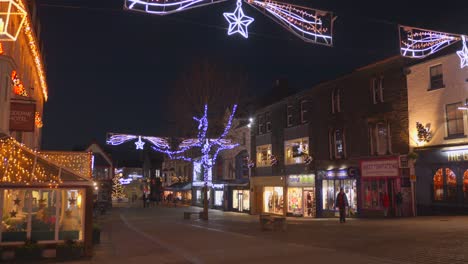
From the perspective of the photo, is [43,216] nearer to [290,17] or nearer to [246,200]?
[290,17]

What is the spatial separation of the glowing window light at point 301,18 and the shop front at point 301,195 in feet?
64.5

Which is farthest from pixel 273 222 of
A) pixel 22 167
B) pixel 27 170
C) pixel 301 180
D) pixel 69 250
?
pixel 301 180

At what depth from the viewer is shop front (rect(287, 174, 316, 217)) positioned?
31.8 metres

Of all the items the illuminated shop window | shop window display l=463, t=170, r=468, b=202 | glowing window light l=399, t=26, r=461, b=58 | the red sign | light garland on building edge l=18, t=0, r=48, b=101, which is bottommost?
shop window display l=463, t=170, r=468, b=202

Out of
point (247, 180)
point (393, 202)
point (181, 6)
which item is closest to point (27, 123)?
point (181, 6)

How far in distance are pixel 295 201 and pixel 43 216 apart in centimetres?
2319

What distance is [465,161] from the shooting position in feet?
73.0

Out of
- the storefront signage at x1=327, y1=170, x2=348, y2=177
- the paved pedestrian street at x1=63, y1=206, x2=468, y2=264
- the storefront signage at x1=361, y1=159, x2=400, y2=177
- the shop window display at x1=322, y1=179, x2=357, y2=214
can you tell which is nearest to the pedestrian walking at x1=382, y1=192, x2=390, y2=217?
the storefront signage at x1=361, y1=159, x2=400, y2=177

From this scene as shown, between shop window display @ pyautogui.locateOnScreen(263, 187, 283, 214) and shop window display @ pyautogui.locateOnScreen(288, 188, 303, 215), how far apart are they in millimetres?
1195

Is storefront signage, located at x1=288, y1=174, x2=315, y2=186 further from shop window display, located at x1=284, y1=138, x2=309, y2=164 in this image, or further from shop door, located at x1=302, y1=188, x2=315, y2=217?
shop window display, located at x1=284, y1=138, x2=309, y2=164

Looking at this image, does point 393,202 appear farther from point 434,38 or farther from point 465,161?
point 434,38

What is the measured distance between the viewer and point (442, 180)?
23625mm

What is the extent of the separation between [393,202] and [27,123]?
767 inches

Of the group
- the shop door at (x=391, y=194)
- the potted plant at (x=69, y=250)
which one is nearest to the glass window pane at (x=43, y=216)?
the potted plant at (x=69, y=250)
